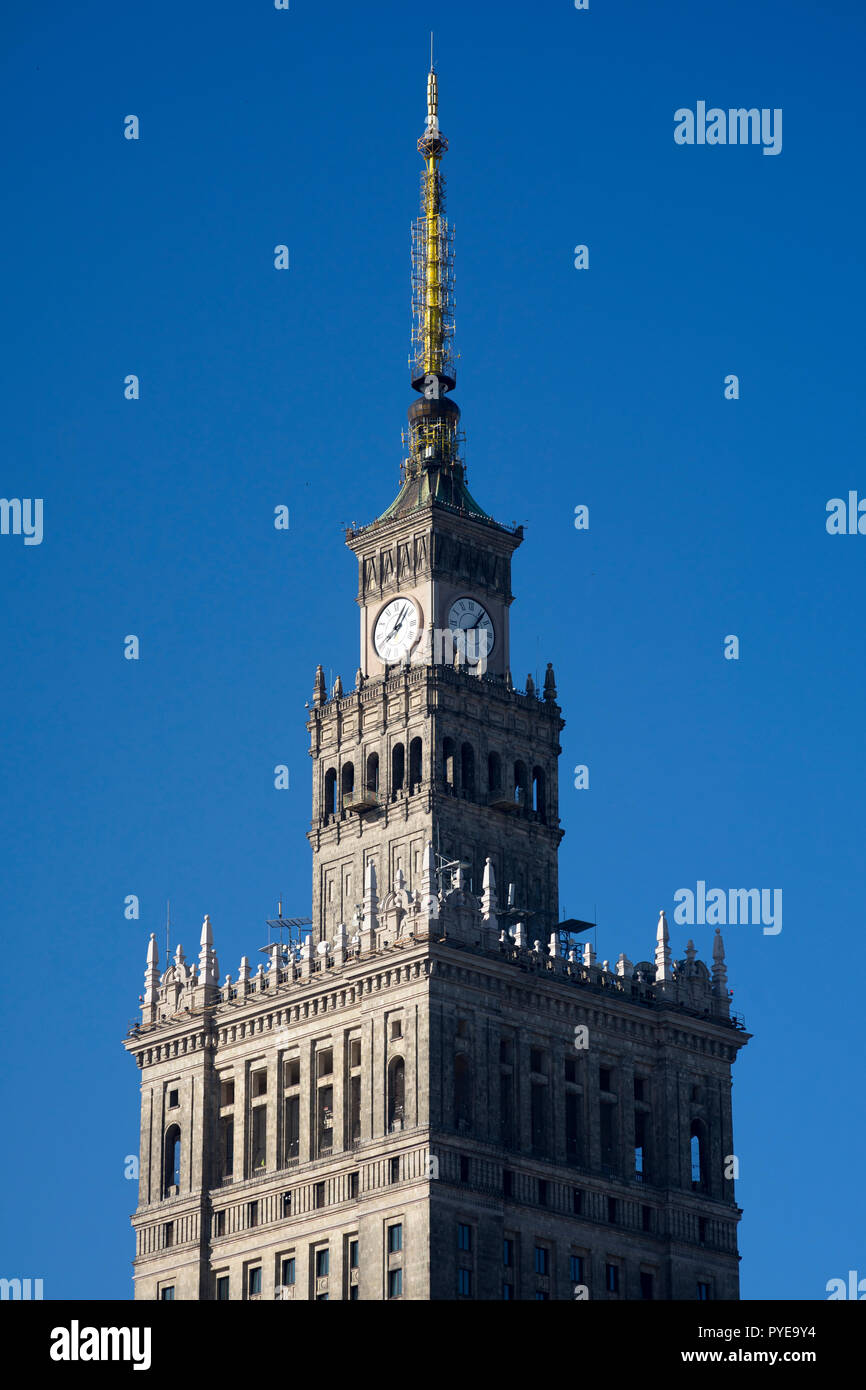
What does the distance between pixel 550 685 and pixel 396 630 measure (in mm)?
8434

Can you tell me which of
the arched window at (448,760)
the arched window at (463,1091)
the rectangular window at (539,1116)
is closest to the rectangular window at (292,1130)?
the arched window at (463,1091)

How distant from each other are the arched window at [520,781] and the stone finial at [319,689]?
34.2ft

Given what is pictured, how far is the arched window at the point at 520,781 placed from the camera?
170 m

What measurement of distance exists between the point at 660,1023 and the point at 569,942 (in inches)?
226

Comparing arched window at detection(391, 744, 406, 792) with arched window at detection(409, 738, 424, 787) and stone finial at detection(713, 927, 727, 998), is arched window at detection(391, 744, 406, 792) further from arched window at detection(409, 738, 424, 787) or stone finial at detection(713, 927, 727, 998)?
stone finial at detection(713, 927, 727, 998)

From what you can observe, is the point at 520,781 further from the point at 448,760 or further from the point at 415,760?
the point at 415,760

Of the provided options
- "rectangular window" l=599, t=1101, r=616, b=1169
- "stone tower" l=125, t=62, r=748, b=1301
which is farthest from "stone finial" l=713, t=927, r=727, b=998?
"rectangular window" l=599, t=1101, r=616, b=1169

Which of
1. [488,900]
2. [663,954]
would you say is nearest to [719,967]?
[663,954]

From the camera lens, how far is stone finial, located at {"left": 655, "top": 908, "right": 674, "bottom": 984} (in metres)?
166

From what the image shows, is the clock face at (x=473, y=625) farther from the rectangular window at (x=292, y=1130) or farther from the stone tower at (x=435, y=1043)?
the rectangular window at (x=292, y=1130)

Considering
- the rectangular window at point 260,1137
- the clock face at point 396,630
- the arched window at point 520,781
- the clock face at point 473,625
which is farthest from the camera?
the clock face at point 473,625
